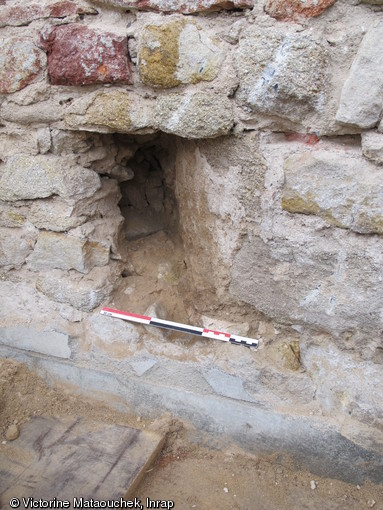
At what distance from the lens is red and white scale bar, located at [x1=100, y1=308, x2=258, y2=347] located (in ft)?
5.45

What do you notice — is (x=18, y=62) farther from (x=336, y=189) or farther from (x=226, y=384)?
(x=226, y=384)

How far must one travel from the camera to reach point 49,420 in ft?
6.05

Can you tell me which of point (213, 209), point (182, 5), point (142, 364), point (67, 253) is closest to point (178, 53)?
point (182, 5)

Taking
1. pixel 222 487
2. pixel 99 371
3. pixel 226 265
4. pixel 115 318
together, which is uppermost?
pixel 226 265

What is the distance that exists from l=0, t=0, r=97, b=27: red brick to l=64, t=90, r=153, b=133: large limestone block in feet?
0.88

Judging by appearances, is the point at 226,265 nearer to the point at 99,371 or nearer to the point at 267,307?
the point at 267,307

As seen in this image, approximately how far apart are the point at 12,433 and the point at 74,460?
0.96ft

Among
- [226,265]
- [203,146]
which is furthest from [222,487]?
[203,146]

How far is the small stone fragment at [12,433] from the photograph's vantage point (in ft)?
5.74

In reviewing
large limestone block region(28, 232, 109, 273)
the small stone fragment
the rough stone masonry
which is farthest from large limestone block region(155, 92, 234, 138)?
the small stone fragment

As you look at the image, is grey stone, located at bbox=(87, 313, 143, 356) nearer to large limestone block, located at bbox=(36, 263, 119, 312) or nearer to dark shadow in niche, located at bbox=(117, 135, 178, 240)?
large limestone block, located at bbox=(36, 263, 119, 312)

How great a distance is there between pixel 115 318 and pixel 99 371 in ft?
0.80

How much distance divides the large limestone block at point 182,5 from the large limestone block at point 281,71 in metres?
0.08

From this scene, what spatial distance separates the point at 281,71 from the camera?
1.26 m
